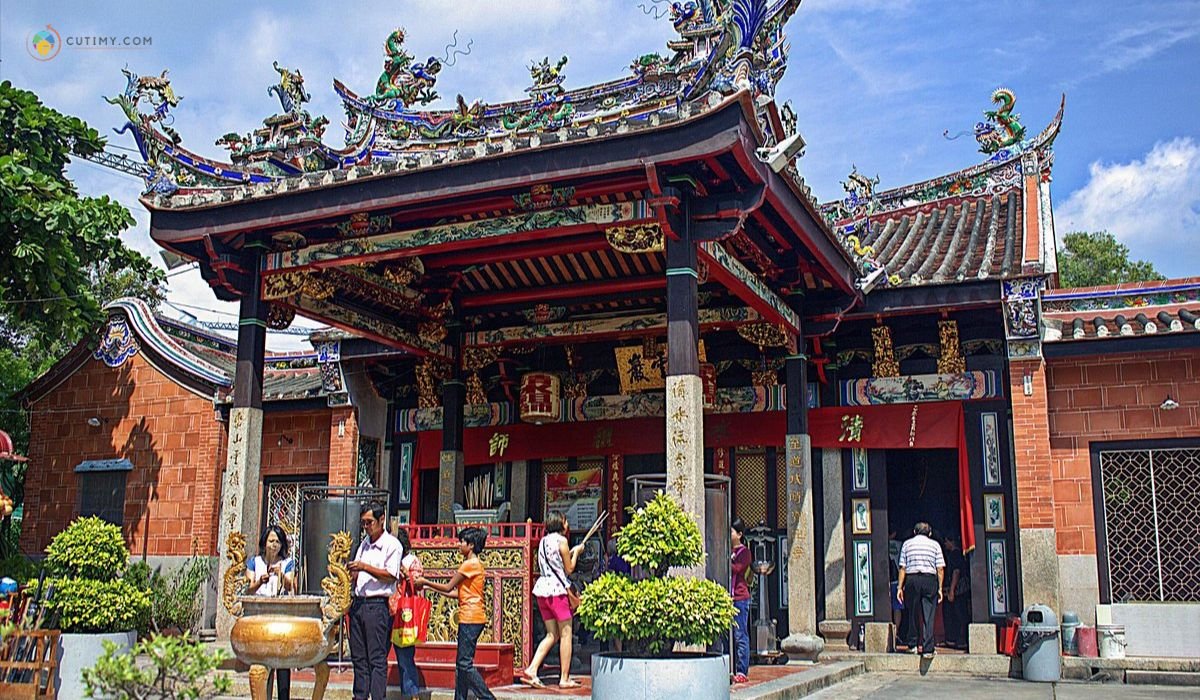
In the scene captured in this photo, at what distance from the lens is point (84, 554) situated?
8.90 meters

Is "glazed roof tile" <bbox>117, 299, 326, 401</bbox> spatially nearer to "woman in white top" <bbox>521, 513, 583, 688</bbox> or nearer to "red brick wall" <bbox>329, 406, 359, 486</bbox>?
"red brick wall" <bbox>329, 406, 359, 486</bbox>

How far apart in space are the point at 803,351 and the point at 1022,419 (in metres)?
2.35

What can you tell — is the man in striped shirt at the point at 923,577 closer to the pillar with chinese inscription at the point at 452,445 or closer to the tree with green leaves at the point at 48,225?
the pillar with chinese inscription at the point at 452,445

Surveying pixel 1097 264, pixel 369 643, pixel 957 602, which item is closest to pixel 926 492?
pixel 957 602

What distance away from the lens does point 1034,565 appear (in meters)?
10.9

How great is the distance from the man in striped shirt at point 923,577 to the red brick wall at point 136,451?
29.6 feet

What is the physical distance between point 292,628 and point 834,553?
6870 millimetres

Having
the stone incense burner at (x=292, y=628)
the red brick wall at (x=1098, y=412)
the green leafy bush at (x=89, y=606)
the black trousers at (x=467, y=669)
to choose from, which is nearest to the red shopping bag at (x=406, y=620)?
the black trousers at (x=467, y=669)

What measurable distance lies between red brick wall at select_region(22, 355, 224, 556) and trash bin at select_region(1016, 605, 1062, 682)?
1020 cm

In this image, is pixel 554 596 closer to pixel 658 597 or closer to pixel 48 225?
pixel 658 597

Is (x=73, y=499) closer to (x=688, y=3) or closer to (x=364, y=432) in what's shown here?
(x=364, y=432)

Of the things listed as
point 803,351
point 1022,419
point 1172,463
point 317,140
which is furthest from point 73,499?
point 1172,463

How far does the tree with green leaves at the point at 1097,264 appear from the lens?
3122cm

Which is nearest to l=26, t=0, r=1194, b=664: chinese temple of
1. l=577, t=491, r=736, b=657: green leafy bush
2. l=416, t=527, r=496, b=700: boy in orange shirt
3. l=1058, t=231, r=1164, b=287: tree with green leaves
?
l=577, t=491, r=736, b=657: green leafy bush
